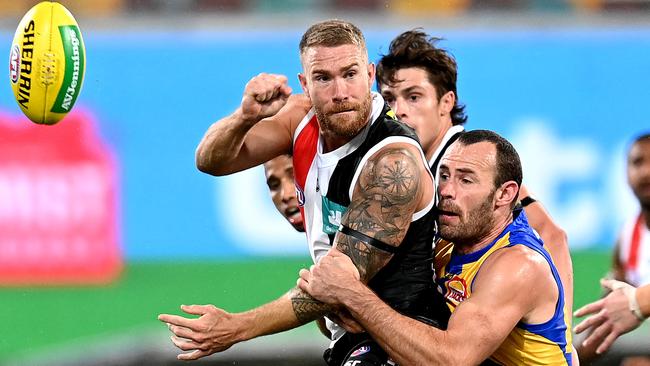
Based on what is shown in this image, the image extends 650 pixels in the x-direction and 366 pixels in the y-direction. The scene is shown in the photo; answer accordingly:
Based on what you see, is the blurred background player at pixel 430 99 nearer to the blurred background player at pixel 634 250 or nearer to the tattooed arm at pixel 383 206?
the blurred background player at pixel 634 250

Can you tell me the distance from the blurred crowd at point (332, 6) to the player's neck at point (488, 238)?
713cm

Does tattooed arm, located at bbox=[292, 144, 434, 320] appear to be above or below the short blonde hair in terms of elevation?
below

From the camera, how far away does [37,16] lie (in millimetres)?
5922

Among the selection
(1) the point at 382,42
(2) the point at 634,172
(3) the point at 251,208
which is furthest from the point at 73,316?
(2) the point at 634,172

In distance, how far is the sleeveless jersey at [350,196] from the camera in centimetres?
522

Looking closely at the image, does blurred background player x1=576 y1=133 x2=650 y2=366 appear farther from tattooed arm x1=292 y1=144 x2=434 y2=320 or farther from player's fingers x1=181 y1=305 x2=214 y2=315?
player's fingers x1=181 y1=305 x2=214 y2=315

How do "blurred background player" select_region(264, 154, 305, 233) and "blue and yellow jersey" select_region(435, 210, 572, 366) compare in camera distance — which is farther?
"blurred background player" select_region(264, 154, 305, 233)

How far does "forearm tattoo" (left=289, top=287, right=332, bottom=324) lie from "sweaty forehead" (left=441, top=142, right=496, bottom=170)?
878mm

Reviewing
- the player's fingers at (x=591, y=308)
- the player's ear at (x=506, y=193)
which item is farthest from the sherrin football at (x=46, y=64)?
the player's fingers at (x=591, y=308)

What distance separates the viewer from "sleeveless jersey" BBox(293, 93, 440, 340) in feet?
17.1

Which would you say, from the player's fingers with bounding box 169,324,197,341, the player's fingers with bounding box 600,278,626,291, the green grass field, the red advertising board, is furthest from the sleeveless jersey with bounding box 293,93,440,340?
the red advertising board

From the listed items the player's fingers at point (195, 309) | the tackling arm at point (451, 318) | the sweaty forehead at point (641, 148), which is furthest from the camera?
the sweaty forehead at point (641, 148)

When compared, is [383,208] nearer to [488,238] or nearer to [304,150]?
[488,238]

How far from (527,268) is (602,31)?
24.8 feet
